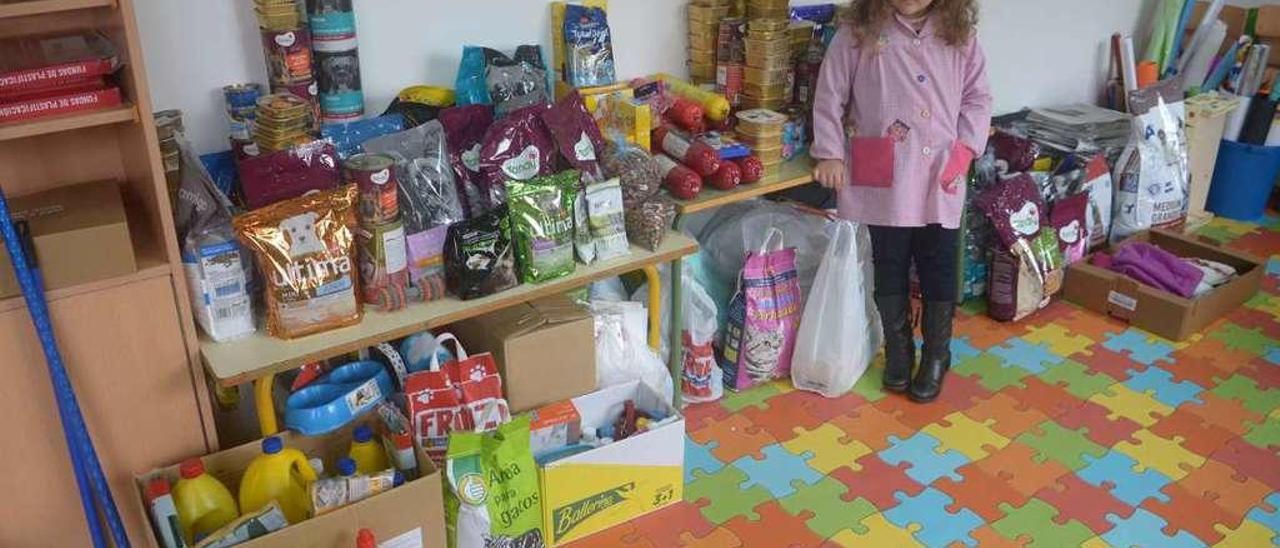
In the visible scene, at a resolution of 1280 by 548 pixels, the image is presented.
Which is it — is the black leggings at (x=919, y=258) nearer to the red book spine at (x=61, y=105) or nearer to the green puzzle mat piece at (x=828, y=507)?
the green puzzle mat piece at (x=828, y=507)

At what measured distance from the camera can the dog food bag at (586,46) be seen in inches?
94.0

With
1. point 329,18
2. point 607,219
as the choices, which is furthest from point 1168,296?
point 329,18

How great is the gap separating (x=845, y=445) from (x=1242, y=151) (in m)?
2.28

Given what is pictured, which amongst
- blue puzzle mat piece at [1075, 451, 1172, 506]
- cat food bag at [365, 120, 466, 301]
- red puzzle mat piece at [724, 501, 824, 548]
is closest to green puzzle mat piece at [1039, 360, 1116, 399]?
blue puzzle mat piece at [1075, 451, 1172, 506]

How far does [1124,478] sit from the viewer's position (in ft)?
7.45

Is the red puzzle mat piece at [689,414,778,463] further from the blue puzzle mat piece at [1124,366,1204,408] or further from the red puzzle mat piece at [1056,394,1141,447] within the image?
the blue puzzle mat piece at [1124,366,1204,408]

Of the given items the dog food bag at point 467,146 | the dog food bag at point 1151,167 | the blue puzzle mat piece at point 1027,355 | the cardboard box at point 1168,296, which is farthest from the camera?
the dog food bag at point 1151,167

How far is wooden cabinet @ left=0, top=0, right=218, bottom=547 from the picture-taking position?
163 centimetres

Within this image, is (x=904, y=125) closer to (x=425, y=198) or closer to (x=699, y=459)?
(x=699, y=459)

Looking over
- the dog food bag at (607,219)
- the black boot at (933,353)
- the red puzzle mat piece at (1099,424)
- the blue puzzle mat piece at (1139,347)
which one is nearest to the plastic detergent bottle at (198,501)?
the dog food bag at (607,219)

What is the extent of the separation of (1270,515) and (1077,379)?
60cm

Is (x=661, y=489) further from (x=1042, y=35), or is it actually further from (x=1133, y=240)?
(x=1042, y=35)

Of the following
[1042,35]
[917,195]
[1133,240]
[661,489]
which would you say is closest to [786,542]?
[661,489]

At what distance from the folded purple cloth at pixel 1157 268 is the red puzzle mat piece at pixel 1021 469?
0.91 m
